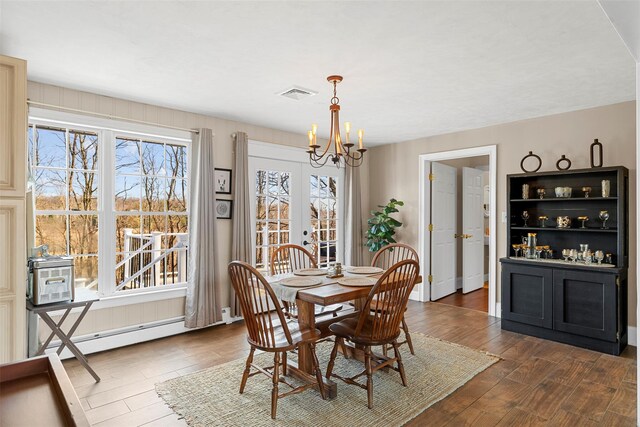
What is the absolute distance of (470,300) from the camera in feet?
18.1

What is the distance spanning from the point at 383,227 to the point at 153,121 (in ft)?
10.9

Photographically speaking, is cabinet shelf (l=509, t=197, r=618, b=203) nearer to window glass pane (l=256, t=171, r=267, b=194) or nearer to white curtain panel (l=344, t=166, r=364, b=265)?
white curtain panel (l=344, t=166, r=364, b=265)

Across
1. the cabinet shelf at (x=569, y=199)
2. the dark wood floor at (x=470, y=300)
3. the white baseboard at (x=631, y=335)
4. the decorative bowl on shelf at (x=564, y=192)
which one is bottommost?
the dark wood floor at (x=470, y=300)

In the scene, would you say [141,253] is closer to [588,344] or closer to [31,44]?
[31,44]

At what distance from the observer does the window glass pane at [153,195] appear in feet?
12.9

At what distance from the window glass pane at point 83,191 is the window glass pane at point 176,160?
74 cm

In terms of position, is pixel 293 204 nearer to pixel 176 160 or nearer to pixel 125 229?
pixel 176 160

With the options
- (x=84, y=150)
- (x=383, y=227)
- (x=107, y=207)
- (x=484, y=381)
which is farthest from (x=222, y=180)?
(x=484, y=381)

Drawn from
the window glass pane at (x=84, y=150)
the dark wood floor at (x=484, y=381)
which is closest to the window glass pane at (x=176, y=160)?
the window glass pane at (x=84, y=150)

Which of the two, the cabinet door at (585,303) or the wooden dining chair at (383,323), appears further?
the cabinet door at (585,303)

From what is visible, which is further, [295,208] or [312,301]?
[295,208]

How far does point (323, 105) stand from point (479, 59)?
1595 millimetres

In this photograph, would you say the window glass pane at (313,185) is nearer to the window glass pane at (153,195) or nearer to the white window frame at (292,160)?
the white window frame at (292,160)

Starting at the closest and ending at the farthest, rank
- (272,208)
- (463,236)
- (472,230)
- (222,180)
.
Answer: (222,180) < (272,208) < (463,236) < (472,230)
